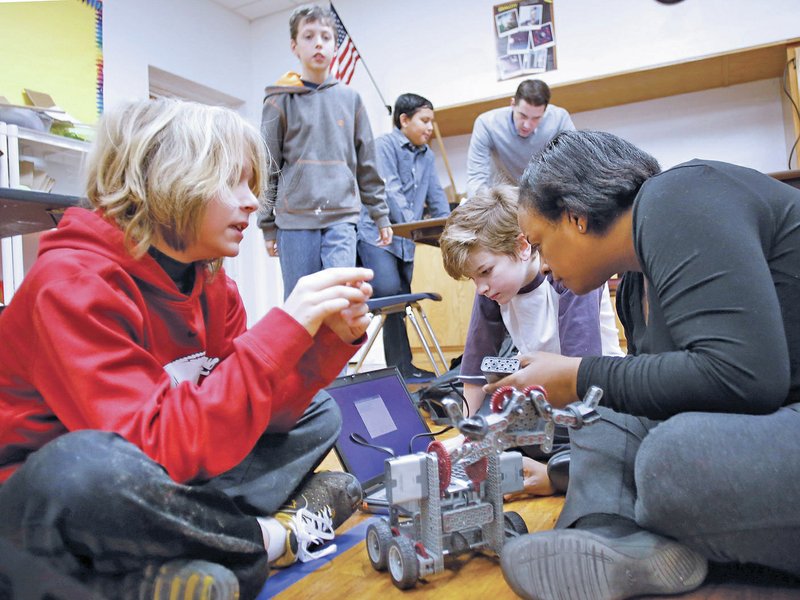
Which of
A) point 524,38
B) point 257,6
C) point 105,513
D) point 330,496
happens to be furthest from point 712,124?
point 105,513

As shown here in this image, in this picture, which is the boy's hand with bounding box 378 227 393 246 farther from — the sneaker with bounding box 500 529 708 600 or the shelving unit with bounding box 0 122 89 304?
the sneaker with bounding box 500 529 708 600

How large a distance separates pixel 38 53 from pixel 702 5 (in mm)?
3474

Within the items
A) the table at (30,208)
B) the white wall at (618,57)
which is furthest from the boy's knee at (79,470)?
the white wall at (618,57)

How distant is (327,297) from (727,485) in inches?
18.2

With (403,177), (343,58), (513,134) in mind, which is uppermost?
(343,58)

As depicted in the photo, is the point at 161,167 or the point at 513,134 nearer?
the point at 161,167

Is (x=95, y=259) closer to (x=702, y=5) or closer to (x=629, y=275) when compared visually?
(x=629, y=275)

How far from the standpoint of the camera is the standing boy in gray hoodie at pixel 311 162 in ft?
7.25

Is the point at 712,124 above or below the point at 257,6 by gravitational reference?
below

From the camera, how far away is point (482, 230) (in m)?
1.40

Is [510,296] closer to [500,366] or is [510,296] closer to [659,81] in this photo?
[500,366]

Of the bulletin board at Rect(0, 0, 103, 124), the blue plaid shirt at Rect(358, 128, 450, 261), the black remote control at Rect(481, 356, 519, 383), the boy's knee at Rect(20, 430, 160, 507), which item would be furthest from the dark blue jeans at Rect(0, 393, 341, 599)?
the bulletin board at Rect(0, 0, 103, 124)

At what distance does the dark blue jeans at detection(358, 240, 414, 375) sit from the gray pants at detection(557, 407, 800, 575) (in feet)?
6.82

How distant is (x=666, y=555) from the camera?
0.74 m
